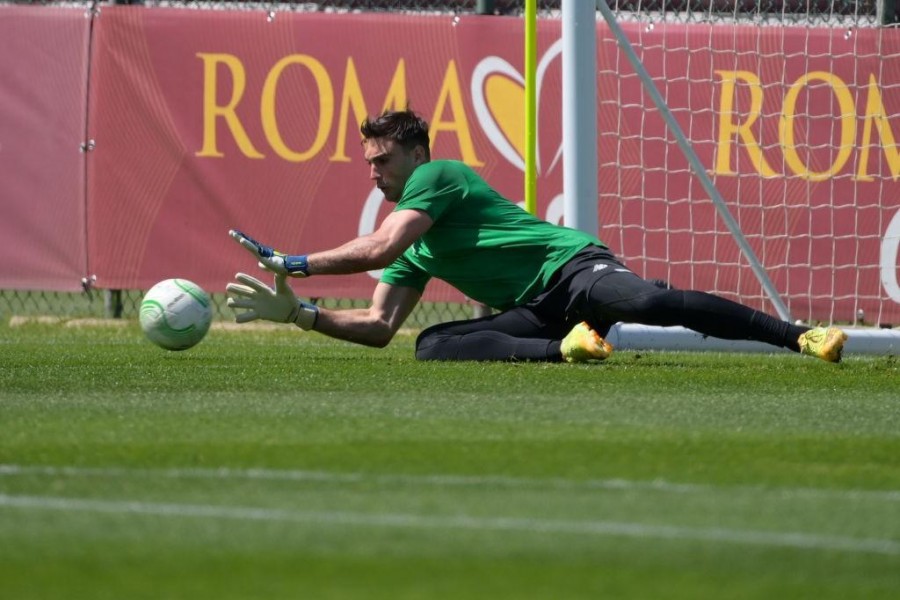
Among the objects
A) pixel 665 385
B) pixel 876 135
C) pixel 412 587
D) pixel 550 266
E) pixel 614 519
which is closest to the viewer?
pixel 412 587

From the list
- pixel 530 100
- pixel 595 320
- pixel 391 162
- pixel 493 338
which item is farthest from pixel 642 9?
pixel 493 338

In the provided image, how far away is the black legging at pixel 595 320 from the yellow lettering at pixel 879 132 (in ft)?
10.9

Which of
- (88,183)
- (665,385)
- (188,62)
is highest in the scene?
(188,62)

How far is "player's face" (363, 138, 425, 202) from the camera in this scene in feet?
27.3

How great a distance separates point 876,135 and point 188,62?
4.88m

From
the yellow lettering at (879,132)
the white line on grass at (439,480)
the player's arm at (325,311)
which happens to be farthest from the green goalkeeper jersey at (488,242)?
the white line on grass at (439,480)

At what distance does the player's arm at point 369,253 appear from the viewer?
7.84m

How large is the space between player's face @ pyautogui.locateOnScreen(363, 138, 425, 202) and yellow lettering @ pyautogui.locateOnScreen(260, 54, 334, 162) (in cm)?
286

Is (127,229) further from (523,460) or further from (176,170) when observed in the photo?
(523,460)

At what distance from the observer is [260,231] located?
438 inches

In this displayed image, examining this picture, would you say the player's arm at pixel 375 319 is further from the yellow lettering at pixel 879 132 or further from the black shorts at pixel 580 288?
the yellow lettering at pixel 879 132

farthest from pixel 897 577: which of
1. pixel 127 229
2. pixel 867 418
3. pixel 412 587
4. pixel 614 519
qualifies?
pixel 127 229

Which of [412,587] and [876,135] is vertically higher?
[876,135]

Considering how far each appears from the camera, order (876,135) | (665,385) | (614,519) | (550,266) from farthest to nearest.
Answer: (876,135)
(550,266)
(665,385)
(614,519)
